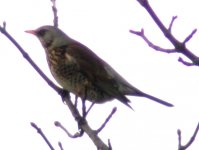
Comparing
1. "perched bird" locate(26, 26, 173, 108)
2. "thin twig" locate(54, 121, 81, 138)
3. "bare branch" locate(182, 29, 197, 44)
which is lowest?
"perched bird" locate(26, 26, 173, 108)

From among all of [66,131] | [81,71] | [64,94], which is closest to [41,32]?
[81,71]

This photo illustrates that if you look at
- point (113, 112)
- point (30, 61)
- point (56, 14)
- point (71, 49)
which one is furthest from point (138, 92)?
point (113, 112)

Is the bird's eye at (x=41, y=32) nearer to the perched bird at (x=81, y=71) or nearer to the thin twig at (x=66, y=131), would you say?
the perched bird at (x=81, y=71)

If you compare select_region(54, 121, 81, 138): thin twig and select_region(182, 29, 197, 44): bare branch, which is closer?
select_region(182, 29, 197, 44): bare branch

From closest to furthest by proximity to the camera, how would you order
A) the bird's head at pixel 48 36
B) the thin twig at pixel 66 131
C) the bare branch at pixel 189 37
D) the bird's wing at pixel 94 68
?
1. the bare branch at pixel 189 37
2. the thin twig at pixel 66 131
3. the bird's wing at pixel 94 68
4. the bird's head at pixel 48 36

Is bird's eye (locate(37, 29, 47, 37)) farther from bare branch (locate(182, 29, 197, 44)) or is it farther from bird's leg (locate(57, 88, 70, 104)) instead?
bare branch (locate(182, 29, 197, 44))

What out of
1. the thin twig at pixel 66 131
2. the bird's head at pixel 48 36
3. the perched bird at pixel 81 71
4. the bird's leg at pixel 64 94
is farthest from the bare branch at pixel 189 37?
the bird's head at pixel 48 36

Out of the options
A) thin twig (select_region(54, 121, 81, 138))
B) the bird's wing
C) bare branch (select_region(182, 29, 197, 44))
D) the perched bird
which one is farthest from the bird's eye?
bare branch (select_region(182, 29, 197, 44))

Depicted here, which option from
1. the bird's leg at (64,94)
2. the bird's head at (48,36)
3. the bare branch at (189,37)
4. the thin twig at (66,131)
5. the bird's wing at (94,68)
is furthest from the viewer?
the bird's head at (48,36)

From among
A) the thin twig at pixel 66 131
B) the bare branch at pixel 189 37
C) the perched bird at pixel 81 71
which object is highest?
the bare branch at pixel 189 37
